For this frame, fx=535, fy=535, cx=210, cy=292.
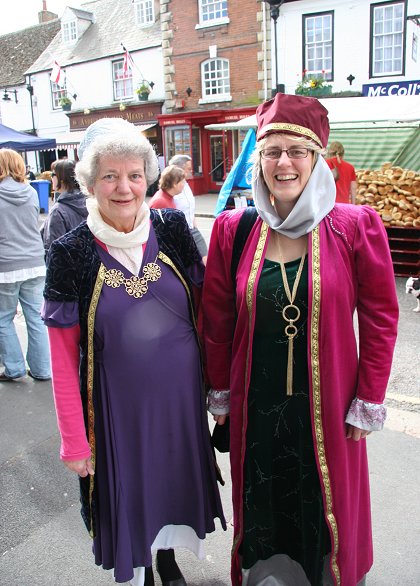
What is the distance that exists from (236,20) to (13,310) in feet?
56.3

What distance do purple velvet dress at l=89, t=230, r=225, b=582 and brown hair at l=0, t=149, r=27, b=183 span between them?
2742mm

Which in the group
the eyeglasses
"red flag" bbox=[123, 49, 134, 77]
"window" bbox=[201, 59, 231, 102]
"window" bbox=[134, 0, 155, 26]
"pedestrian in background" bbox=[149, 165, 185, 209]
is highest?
"window" bbox=[134, 0, 155, 26]

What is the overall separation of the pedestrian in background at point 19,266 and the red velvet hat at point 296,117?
306 cm

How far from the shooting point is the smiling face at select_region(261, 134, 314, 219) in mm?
1854

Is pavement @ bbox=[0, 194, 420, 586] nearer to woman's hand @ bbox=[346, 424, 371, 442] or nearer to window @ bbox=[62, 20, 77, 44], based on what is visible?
woman's hand @ bbox=[346, 424, 371, 442]

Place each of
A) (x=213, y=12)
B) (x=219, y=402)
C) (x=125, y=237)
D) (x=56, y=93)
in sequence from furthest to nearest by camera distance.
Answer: (x=56, y=93), (x=213, y=12), (x=219, y=402), (x=125, y=237)

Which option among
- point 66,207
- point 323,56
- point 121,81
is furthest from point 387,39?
point 66,207

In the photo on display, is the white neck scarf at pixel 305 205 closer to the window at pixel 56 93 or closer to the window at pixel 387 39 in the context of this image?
the window at pixel 387 39

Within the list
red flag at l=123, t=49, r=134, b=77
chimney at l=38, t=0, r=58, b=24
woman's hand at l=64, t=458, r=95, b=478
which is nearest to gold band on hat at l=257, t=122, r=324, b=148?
woman's hand at l=64, t=458, r=95, b=478

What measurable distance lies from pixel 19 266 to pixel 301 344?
Result: 3.21m

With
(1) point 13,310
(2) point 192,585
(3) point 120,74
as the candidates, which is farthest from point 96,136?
(3) point 120,74

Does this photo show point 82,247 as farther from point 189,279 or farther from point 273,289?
point 273,289

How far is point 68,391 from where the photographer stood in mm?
2000

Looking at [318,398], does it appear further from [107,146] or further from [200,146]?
[200,146]
